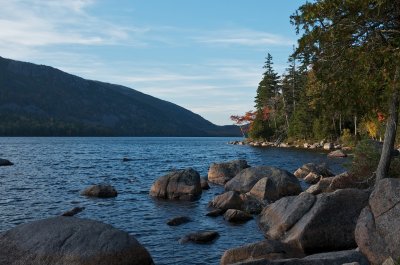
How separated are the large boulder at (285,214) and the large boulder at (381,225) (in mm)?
3824

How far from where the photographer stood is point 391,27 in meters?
16.8

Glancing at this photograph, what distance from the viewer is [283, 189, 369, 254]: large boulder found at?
574 inches

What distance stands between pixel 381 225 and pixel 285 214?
17.5 feet

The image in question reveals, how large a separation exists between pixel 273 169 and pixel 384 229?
637 inches

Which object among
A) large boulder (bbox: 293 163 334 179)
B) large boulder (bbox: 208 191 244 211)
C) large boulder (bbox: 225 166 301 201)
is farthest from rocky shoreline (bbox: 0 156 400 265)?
large boulder (bbox: 293 163 334 179)

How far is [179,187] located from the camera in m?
27.4

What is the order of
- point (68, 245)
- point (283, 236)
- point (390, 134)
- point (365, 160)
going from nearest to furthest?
point (68, 245) → point (283, 236) → point (390, 134) → point (365, 160)

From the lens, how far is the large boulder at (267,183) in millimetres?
24594

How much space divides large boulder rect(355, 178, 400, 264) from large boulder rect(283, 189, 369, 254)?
2548mm

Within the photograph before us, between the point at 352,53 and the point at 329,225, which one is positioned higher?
the point at 352,53

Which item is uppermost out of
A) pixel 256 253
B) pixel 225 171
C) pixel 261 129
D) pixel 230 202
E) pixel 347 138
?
pixel 261 129

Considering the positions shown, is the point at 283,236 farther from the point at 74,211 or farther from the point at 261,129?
the point at 261,129

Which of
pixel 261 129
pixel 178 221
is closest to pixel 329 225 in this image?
pixel 178 221

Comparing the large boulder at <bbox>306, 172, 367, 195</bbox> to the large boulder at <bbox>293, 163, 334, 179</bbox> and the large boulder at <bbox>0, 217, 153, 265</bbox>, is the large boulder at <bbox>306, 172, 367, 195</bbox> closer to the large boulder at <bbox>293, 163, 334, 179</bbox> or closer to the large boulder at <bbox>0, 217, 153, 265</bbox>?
the large boulder at <bbox>293, 163, 334, 179</bbox>
